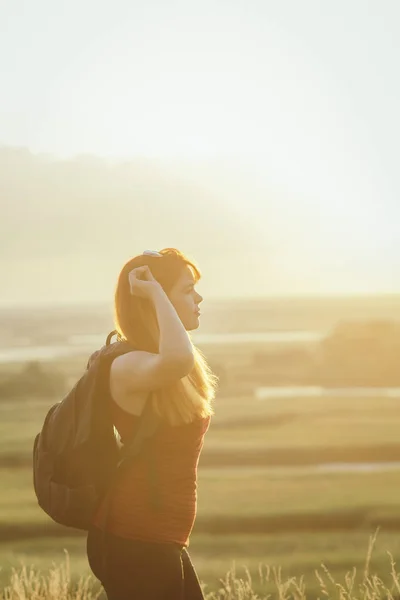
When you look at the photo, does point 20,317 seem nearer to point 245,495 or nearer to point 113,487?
point 245,495

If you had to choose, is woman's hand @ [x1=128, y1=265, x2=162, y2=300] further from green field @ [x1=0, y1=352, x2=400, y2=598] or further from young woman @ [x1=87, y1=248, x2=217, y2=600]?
green field @ [x1=0, y1=352, x2=400, y2=598]

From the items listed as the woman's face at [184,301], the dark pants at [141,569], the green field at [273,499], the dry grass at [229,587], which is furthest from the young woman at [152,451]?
the green field at [273,499]

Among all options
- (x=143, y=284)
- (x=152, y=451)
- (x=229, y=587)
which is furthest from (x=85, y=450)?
(x=229, y=587)

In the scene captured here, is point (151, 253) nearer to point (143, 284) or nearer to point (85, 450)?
point (143, 284)

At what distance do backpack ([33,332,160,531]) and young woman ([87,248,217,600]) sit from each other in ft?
0.11

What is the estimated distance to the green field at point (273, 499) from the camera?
59.3 feet

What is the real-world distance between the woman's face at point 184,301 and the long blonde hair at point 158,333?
0.06 ft

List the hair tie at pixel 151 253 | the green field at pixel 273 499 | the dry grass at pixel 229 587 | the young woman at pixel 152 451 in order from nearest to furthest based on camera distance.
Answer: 1. the young woman at pixel 152 451
2. the hair tie at pixel 151 253
3. the dry grass at pixel 229 587
4. the green field at pixel 273 499

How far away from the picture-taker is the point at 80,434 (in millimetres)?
3023

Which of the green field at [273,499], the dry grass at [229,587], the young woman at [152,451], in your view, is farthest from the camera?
the green field at [273,499]

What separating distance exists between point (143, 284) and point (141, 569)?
38.3 inches

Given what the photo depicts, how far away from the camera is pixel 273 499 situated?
1034 inches

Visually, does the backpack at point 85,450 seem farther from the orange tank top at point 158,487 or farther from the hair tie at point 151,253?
the hair tie at point 151,253

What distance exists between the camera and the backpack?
302cm
